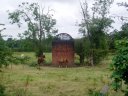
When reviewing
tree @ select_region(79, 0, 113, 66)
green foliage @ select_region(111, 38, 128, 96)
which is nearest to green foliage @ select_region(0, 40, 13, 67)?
green foliage @ select_region(111, 38, 128, 96)

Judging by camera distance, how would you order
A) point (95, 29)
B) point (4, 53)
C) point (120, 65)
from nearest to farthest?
point (120, 65), point (4, 53), point (95, 29)

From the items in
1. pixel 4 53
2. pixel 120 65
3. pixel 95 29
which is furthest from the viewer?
pixel 95 29

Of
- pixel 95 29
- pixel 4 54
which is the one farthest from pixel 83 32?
pixel 4 54

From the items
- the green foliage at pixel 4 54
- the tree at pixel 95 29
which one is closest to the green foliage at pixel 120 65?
the green foliage at pixel 4 54

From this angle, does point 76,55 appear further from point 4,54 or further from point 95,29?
point 4,54

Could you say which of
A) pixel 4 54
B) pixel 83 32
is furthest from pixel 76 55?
pixel 4 54

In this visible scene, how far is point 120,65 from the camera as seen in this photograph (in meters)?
8.30

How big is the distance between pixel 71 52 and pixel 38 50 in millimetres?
4873

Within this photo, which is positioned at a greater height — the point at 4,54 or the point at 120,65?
the point at 4,54

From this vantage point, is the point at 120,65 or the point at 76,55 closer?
the point at 120,65

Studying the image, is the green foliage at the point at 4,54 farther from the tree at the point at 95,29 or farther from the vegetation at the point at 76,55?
the tree at the point at 95,29

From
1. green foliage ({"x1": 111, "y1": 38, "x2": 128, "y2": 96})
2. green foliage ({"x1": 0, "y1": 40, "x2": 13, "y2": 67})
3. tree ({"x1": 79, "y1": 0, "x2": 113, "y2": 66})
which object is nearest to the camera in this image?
green foliage ({"x1": 111, "y1": 38, "x2": 128, "y2": 96})

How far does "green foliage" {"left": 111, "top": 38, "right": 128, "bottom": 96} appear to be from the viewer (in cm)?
826

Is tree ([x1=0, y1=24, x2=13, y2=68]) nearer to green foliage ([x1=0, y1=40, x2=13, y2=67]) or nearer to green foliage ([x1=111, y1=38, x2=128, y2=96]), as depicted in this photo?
green foliage ([x1=0, y1=40, x2=13, y2=67])
